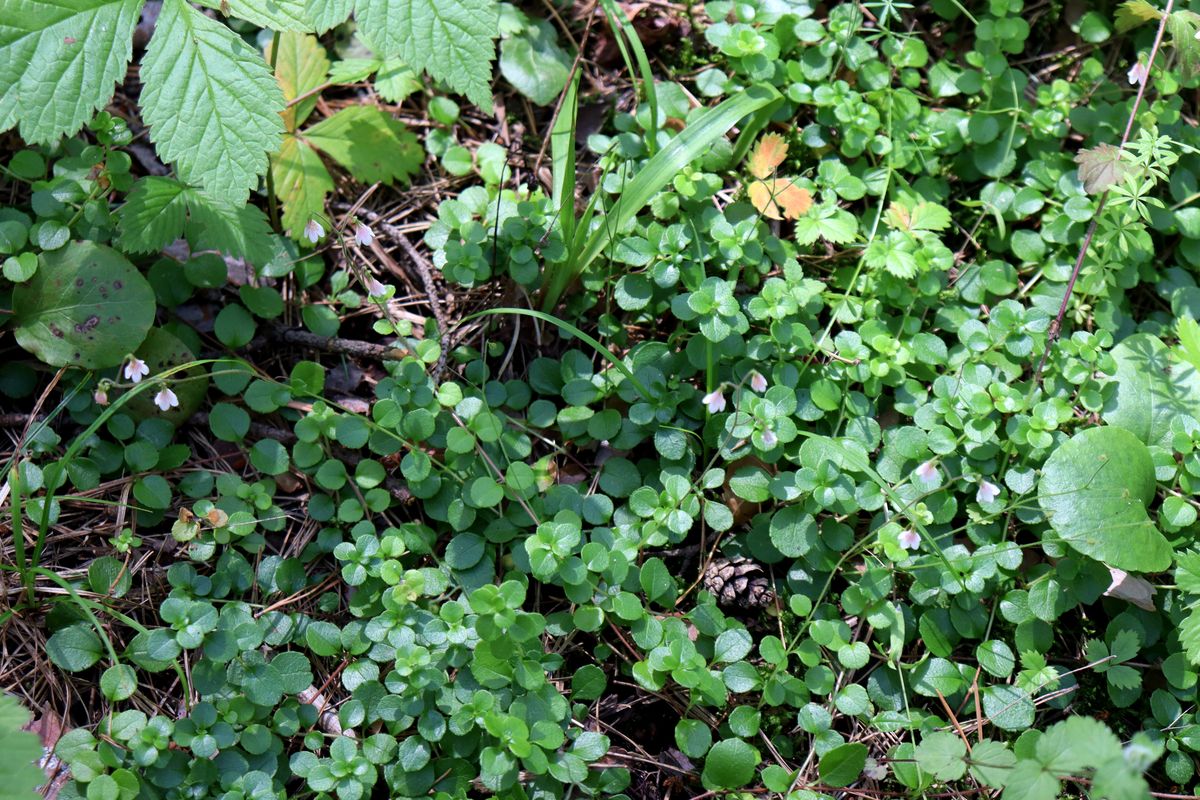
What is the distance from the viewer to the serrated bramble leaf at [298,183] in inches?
122

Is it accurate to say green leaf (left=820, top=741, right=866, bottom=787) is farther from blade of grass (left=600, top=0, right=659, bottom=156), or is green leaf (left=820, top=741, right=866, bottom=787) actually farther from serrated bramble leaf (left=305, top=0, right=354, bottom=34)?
serrated bramble leaf (left=305, top=0, right=354, bottom=34)

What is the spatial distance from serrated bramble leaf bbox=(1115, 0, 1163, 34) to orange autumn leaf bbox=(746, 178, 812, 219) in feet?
4.12

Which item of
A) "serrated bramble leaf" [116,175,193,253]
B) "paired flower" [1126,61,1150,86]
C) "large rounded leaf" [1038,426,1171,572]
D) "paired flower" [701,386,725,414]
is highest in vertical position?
"paired flower" [1126,61,1150,86]

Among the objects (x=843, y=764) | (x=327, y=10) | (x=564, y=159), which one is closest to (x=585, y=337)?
(x=564, y=159)

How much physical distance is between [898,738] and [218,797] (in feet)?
6.23

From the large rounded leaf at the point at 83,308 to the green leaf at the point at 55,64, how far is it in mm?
519

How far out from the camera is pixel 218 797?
2348mm

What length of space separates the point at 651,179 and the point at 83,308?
1.86 metres

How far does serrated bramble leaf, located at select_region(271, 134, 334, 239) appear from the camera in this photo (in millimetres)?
3088

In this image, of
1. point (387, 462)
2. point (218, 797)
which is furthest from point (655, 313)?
point (218, 797)

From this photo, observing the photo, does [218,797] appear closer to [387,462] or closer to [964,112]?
[387,462]

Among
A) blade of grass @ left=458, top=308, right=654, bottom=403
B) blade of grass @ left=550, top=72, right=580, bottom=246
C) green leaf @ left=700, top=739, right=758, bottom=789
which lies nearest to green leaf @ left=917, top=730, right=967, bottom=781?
green leaf @ left=700, top=739, right=758, bottom=789

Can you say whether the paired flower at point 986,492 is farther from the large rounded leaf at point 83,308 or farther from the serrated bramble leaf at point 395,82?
the large rounded leaf at point 83,308

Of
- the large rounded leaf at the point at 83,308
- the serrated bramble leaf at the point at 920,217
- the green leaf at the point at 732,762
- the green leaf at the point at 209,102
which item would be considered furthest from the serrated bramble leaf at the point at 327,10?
the green leaf at the point at 732,762
